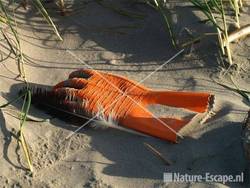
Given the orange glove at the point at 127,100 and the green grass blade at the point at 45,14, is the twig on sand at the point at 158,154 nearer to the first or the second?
the orange glove at the point at 127,100

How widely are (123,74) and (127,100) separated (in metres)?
0.34

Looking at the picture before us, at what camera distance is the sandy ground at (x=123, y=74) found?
2.20 m

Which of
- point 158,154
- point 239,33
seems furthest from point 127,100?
point 239,33

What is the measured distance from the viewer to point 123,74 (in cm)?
279

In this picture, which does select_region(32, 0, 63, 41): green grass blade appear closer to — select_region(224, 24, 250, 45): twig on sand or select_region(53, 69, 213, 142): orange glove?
select_region(53, 69, 213, 142): orange glove

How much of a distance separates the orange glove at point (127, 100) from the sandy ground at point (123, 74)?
53 mm

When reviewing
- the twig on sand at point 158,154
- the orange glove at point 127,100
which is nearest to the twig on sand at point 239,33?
the orange glove at point 127,100

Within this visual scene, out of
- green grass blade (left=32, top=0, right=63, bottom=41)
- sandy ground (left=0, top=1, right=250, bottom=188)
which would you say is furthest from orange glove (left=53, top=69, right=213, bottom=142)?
green grass blade (left=32, top=0, right=63, bottom=41)

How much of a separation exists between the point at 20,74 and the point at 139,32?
0.63 metres

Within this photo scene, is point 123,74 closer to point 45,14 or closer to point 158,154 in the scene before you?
point 45,14

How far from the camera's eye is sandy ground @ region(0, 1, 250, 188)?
2.20 meters

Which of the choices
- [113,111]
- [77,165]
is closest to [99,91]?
[113,111]

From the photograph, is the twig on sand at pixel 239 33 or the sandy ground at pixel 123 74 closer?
the sandy ground at pixel 123 74

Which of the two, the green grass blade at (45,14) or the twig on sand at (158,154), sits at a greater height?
the green grass blade at (45,14)
